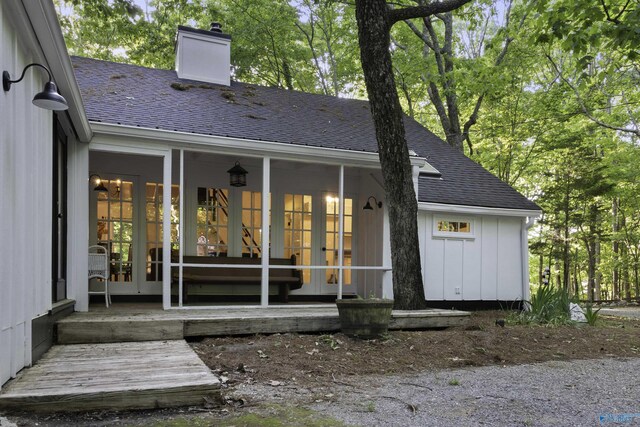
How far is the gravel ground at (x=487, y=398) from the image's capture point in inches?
135

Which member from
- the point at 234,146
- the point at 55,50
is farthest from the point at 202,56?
the point at 55,50

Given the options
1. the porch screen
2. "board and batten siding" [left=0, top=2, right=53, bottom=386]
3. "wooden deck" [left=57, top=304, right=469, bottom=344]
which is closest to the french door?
the porch screen

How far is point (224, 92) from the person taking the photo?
32.1 ft

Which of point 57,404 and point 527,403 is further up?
point 57,404

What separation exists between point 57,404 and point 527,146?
16.8 meters

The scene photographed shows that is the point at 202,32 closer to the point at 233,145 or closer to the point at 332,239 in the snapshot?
the point at 233,145

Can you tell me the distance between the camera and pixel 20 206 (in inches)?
139

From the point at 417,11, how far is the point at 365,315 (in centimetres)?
449

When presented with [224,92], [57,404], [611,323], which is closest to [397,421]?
[57,404]

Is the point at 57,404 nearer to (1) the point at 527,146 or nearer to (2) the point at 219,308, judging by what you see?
(2) the point at 219,308

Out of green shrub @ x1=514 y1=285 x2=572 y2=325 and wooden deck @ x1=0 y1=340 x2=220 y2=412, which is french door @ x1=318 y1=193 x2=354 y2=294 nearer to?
green shrub @ x1=514 y1=285 x2=572 y2=325

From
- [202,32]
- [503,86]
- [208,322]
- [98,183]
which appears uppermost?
[202,32]

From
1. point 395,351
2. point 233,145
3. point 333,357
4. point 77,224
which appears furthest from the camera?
point 233,145

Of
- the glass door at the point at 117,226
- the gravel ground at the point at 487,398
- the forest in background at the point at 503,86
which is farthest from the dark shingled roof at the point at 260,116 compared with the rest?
the gravel ground at the point at 487,398
